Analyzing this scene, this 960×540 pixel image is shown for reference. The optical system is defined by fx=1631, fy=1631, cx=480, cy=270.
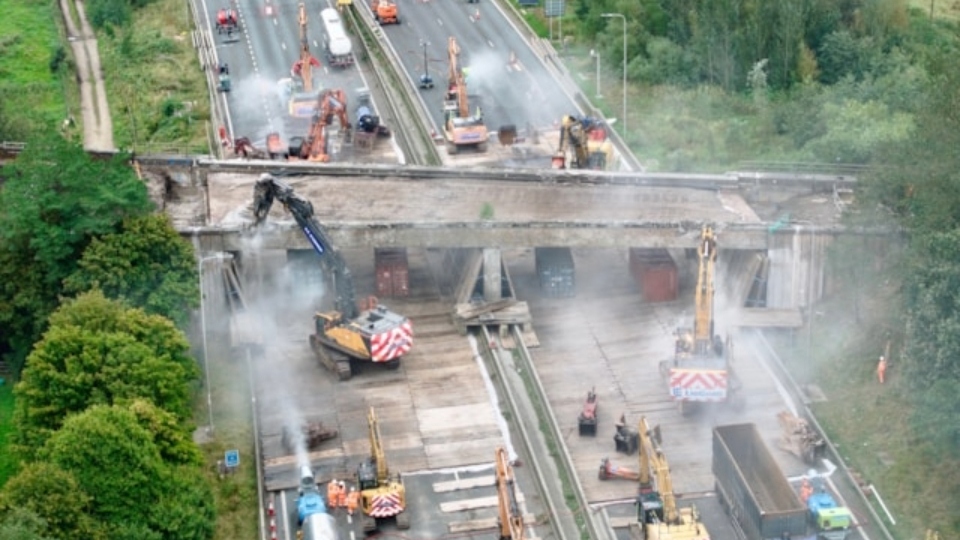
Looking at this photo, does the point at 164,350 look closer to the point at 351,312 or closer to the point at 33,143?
the point at 351,312

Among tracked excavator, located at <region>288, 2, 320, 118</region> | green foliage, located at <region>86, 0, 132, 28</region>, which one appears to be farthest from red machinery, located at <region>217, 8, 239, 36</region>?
tracked excavator, located at <region>288, 2, 320, 118</region>

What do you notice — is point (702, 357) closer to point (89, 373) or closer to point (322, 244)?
point (322, 244)

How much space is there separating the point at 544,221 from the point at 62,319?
77.9 ft

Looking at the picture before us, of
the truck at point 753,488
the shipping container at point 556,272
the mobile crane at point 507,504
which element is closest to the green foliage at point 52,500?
the mobile crane at point 507,504

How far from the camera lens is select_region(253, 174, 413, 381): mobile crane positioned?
74.4 m

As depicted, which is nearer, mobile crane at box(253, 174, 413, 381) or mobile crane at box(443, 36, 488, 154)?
mobile crane at box(253, 174, 413, 381)

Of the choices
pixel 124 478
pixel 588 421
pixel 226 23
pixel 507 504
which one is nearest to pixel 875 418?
pixel 588 421

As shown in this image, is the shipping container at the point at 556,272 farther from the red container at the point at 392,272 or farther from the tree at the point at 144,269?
the tree at the point at 144,269

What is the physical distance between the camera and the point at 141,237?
7600 cm

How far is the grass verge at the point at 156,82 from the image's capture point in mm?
109812

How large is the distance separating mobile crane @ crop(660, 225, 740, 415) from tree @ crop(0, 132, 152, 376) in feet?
88.8

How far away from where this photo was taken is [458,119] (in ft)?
336

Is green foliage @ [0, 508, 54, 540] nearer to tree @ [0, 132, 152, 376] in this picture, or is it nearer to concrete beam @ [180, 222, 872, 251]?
tree @ [0, 132, 152, 376]

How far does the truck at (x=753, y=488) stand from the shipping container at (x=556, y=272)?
18.1 meters
